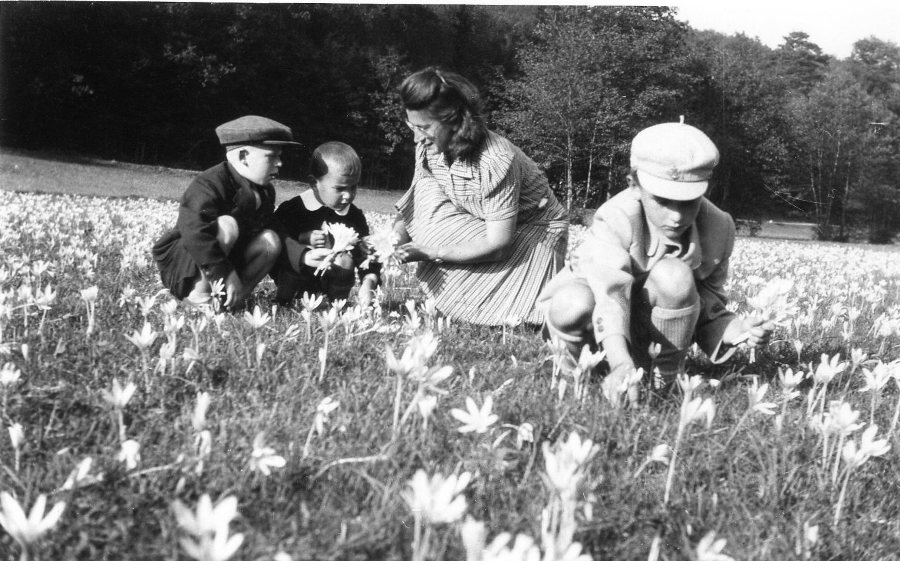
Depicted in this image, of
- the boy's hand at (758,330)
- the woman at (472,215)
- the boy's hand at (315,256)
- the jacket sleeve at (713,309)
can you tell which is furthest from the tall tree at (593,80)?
the boy's hand at (758,330)

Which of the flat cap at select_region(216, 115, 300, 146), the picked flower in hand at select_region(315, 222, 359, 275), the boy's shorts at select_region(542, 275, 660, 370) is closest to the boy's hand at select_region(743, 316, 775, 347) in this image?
the boy's shorts at select_region(542, 275, 660, 370)

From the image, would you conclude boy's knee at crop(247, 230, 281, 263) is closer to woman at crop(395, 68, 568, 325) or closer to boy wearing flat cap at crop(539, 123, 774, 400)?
woman at crop(395, 68, 568, 325)

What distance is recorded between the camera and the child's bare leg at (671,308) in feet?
10.5

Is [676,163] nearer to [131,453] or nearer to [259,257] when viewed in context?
[131,453]

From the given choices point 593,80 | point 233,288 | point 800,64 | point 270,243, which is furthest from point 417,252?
point 800,64

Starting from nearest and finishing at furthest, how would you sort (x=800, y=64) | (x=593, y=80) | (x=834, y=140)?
(x=593, y=80), (x=834, y=140), (x=800, y=64)

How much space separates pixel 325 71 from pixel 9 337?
40.9 metres

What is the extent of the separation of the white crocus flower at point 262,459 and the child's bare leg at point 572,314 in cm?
159

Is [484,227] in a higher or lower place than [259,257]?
higher

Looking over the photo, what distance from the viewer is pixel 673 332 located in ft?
10.9

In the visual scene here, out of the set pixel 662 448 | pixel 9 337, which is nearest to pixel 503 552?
pixel 662 448

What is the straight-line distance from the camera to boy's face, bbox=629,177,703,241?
3176 mm

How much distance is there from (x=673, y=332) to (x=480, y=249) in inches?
64.4

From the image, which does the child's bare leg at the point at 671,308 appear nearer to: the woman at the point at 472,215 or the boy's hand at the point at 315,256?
the woman at the point at 472,215
